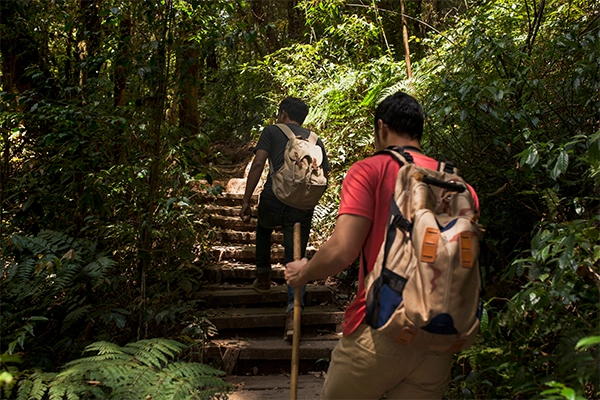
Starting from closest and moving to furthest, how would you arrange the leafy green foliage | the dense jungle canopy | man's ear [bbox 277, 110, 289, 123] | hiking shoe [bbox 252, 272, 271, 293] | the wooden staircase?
the leafy green foliage
the dense jungle canopy
the wooden staircase
man's ear [bbox 277, 110, 289, 123]
hiking shoe [bbox 252, 272, 271, 293]

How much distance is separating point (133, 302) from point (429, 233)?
3791mm

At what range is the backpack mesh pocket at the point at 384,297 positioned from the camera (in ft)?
6.40

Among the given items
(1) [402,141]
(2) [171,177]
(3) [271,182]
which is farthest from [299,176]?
(1) [402,141]

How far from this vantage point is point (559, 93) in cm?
465

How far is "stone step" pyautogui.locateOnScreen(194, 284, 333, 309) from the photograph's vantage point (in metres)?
6.21

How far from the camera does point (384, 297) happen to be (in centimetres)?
199

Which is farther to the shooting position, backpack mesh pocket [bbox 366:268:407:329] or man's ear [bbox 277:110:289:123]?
man's ear [bbox 277:110:289:123]

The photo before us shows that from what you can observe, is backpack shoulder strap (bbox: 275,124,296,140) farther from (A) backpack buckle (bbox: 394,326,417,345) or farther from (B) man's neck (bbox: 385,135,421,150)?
(A) backpack buckle (bbox: 394,326,417,345)

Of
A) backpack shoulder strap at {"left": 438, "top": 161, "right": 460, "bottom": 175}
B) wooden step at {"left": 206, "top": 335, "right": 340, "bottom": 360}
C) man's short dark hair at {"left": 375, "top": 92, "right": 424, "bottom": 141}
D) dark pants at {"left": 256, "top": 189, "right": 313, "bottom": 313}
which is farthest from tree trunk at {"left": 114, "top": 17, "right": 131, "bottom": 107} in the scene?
backpack shoulder strap at {"left": 438, "top": 161, "right": 460, "bottom": 175}

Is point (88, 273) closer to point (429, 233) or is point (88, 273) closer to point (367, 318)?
point (367, 318)

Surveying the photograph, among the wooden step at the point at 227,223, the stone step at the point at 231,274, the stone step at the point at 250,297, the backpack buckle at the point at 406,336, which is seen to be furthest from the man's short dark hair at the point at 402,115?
the wooden step at the point at 227,223

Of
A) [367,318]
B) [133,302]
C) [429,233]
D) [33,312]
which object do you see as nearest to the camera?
[429,233]

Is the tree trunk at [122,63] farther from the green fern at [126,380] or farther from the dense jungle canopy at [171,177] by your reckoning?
the green fern at [126,380]

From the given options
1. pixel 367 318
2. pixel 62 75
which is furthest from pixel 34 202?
pixel 367 318
